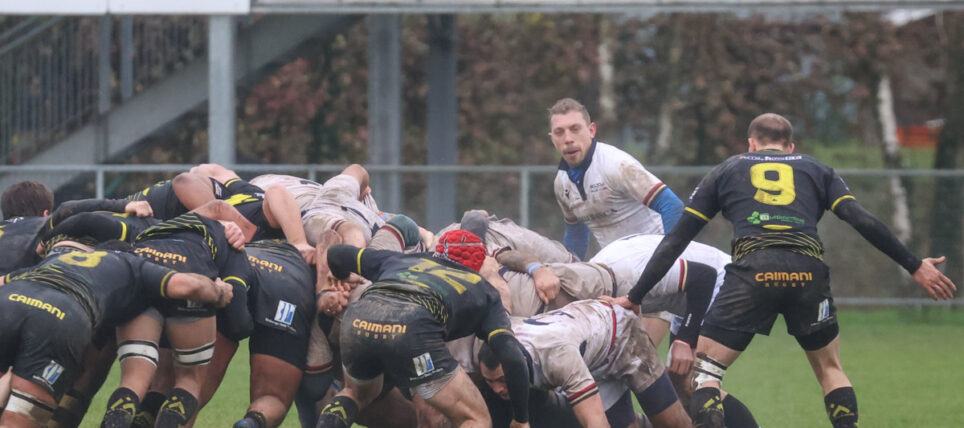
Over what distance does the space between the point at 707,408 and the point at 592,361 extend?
2.09 feet

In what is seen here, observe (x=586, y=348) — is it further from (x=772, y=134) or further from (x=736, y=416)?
(x=772, y=134)

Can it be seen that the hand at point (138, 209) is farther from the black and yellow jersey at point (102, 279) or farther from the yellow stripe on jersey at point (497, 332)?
the yellow stripe on jersey at point (497, 332)

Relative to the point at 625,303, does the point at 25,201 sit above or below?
above

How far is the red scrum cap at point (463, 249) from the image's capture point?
21.7ft

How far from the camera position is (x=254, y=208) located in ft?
25.6

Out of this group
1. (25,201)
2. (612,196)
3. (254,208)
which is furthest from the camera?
(612,196)

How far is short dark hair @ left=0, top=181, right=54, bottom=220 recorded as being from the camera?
7.36 m

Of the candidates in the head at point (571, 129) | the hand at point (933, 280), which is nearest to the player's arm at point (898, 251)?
the hand at point (933, 280)

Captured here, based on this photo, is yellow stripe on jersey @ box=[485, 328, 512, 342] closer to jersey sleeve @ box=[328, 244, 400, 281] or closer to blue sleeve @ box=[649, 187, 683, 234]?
jersey sleeve @ box=[328, 244, 400, 281]

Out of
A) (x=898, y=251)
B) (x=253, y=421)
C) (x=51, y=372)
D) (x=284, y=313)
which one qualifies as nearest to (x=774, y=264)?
(x=898, y=251)

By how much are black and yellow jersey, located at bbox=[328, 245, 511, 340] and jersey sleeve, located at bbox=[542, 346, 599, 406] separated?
0.31 meters

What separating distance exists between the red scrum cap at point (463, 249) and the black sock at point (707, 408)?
1.33 meters

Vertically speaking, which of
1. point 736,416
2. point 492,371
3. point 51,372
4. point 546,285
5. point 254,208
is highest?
point 254,208

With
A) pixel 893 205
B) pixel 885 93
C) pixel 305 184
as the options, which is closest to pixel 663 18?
pixel 885 93
